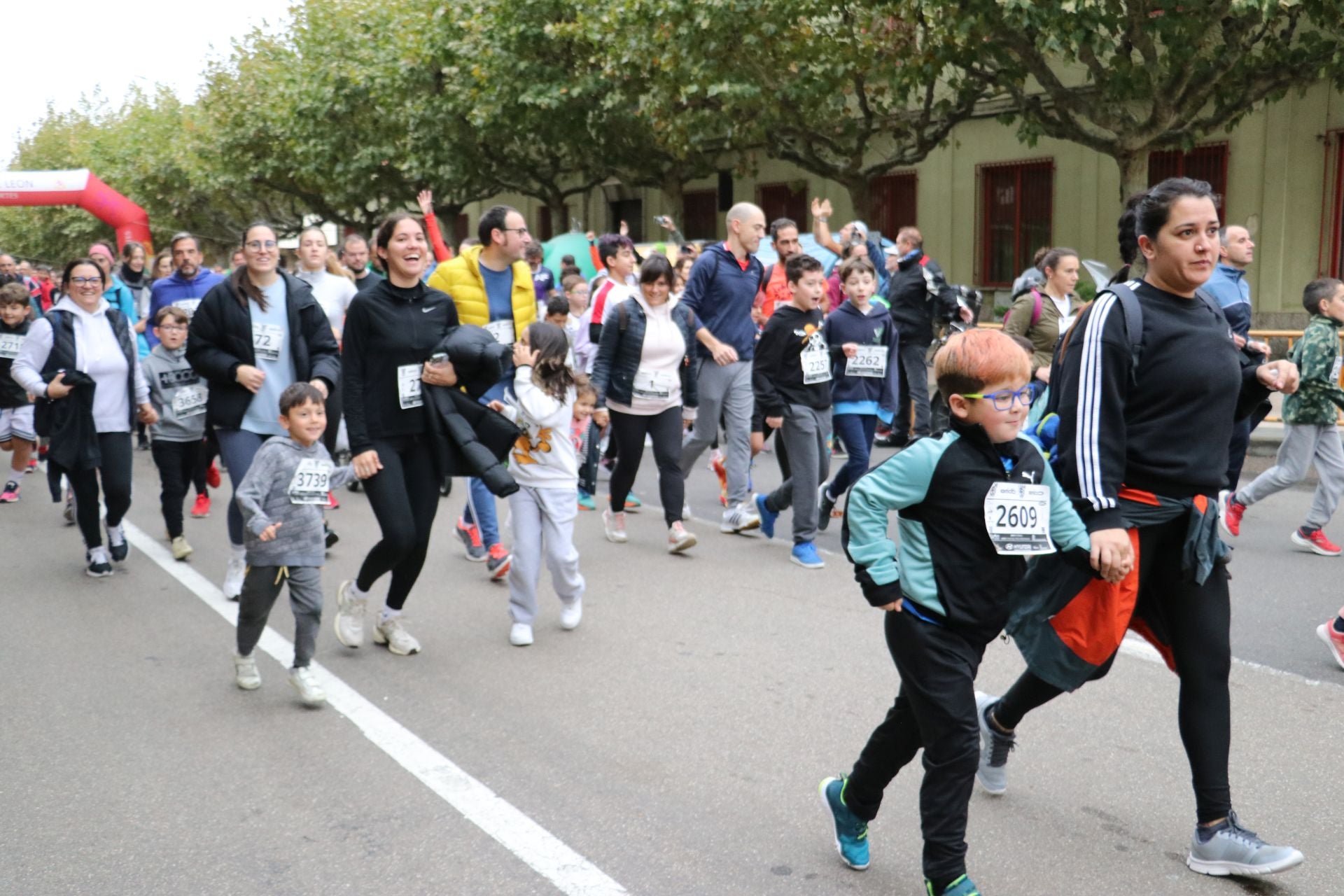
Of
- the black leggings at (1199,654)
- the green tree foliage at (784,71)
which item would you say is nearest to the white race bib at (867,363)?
the black leggings at (1199,654)

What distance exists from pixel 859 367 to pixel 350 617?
3.63 meters

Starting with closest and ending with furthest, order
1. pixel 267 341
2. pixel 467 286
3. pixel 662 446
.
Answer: pixel 267 341 < pixel 467 286 < pixel 662 446

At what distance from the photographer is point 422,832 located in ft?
14.2

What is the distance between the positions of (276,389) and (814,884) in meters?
4.10

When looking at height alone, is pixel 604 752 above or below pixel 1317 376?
below

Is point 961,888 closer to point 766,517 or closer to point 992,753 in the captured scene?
point 992,753

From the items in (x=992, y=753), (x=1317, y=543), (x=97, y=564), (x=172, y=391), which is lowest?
(x=1317, y=543)

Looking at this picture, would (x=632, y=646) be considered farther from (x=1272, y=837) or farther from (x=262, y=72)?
(x=262, y=72)

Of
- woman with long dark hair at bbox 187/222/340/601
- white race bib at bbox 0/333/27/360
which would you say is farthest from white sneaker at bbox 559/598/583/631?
white race bib at bbox 0/333/27/360

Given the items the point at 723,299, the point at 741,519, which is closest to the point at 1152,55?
the point at 723,299

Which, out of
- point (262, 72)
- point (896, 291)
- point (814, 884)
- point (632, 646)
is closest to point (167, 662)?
point (632, 646)

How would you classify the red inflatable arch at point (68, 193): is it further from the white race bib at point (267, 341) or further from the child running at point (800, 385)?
the white race bib at point (267, 341)

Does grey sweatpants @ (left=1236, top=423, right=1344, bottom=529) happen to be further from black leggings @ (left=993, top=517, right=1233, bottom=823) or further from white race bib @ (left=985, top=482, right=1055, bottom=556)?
white race bib @ (left=985, top=482, right=1055, bottom=556)

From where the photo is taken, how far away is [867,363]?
862 cm
